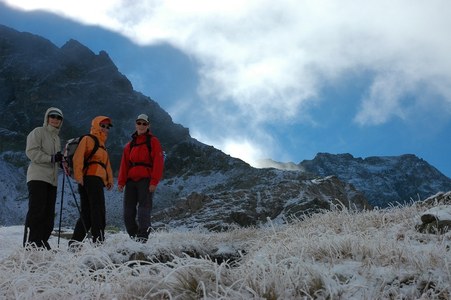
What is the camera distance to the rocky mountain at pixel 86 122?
76.8 metres

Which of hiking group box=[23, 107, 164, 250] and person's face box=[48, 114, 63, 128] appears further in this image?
person's face box=[48, 114, 63, 128]

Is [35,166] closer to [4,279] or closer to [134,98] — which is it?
[4,279]

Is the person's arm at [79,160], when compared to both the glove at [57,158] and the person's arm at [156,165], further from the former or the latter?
the person's arm at [156,165]

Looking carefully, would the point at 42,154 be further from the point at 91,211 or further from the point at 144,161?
the point at 144,161

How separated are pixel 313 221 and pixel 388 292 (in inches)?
196

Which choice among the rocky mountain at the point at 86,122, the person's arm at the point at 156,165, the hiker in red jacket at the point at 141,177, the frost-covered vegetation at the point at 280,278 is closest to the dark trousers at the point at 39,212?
the hiker in red jacket at the point at 141,177

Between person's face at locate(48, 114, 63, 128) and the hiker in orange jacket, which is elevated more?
person's face at locate(48, 114, 63, 128)

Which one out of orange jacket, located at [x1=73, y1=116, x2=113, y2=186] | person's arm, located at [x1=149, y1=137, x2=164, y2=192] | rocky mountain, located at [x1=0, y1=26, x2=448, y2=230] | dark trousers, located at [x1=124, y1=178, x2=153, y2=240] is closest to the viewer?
orange jacket, located at [x1=73, y1=116, x2=113, y2=186]

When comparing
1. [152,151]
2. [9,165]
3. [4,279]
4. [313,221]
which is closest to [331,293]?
[4,279]

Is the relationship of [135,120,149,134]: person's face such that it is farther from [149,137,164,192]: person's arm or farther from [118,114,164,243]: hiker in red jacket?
[149,137,164,192]: person's arm

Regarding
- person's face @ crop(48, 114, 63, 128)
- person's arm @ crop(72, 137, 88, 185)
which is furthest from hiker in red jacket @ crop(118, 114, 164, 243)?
person's face @ crop(48, 114, 63, 128)

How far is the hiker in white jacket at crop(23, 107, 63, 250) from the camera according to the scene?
24.2 ft

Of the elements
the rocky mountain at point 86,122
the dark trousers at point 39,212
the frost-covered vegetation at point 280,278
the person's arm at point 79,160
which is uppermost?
the rocky mountain at point 86,122

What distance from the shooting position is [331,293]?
2.76m
